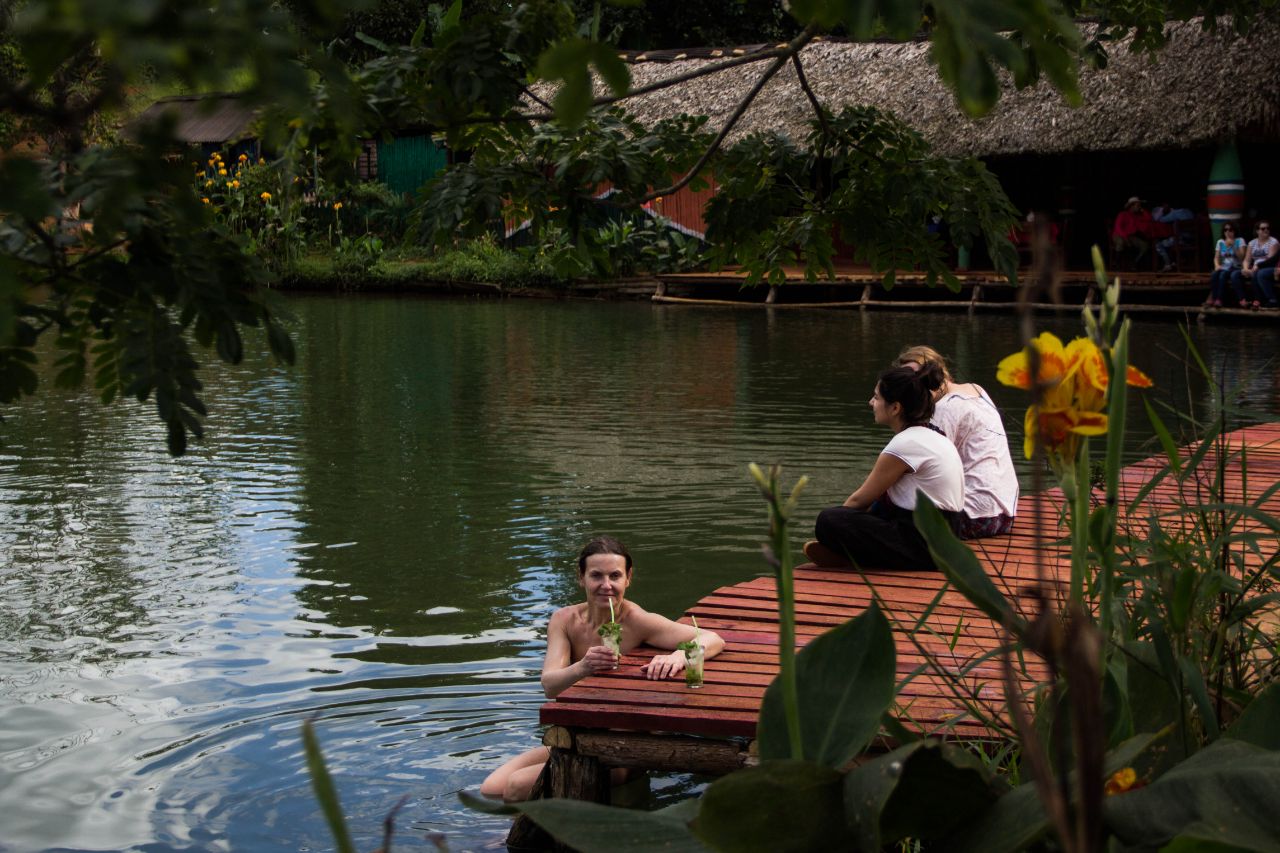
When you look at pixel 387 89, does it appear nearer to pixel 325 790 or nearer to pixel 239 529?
pixel 325 790

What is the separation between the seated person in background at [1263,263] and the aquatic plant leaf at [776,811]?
18602 millimetres

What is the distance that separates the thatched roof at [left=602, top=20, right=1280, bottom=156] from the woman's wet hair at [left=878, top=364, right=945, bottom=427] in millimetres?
12661

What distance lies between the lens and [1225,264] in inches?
754

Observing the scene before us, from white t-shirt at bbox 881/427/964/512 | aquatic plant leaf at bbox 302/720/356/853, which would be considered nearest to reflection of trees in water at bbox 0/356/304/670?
white t-shirt at bbox 881/427/964/512

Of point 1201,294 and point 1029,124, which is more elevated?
point 1029,124

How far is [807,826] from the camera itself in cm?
172

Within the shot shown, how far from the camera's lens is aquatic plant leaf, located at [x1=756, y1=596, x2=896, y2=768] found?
1.81 m

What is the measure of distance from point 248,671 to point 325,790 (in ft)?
17.1

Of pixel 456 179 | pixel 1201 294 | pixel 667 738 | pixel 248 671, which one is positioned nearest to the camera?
pixel 456 179

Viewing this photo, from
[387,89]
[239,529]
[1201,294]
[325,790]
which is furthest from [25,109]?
[1201,294]

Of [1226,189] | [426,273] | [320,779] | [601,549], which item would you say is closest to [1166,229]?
[1226,189]

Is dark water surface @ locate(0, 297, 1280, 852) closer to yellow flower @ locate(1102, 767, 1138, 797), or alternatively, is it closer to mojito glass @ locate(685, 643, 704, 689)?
mojito glass @ locate(685, 643, 704, 689)

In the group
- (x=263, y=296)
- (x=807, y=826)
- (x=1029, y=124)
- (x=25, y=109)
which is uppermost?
(x=1029, y=124)

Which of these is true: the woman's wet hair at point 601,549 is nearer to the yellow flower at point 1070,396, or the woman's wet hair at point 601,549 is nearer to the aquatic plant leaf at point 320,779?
the yellow flower at point 1070,396
